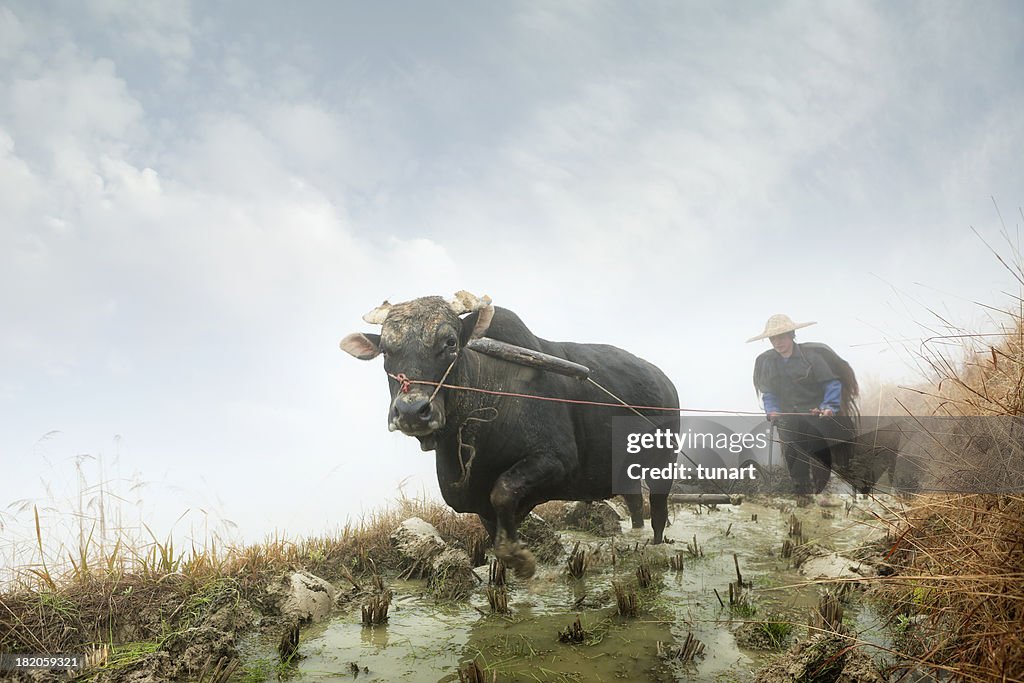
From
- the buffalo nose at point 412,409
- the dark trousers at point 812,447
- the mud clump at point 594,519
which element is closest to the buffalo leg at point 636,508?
the mud clump at point 594,519

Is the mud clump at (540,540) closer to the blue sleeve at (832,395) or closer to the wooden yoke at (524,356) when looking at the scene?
the wooden yoke at (524,356)

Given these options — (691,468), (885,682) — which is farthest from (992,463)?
(691,468)

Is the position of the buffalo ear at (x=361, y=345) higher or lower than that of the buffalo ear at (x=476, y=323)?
lower

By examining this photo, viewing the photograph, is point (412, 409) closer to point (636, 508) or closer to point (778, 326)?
point (636, 508)

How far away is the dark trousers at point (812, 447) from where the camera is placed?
812cm

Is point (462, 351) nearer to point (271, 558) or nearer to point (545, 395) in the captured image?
point (545, 395)

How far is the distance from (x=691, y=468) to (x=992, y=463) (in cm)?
518

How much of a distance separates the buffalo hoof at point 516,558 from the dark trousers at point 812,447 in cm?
407

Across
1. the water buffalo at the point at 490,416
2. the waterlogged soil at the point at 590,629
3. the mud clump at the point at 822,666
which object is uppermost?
the water buffalo at the point at 490,416

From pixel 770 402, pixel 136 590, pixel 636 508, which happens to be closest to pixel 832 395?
pixel 770 402

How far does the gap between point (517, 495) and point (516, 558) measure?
1.61 ft

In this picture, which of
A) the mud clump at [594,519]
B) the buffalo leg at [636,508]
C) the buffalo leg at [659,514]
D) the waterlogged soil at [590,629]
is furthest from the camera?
the mud clump at [594,519]

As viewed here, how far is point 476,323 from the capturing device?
5098 mm

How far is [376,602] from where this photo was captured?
5004 mm
